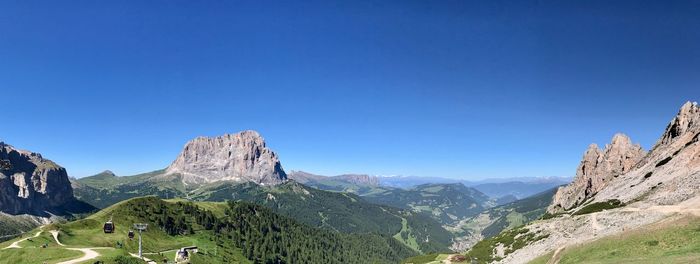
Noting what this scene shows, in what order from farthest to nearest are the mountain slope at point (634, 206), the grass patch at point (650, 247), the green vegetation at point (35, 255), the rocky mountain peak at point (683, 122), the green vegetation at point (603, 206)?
1. the rocky mountain peak at point (683, 122)
2. the green vegetation at point (603, 206)
3. the green vegetation at point (35, 255)
4. the mountain slope at point (634, 206)
5. the grass patch at point (650, 247)

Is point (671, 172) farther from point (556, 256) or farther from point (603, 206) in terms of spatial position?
point (556, 256)

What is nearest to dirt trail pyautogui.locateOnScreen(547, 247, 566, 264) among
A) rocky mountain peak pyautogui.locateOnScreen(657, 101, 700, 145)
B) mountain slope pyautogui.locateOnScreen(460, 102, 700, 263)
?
mountain slope pyautogui.locateOnScreen(460, 102, 700, 263)

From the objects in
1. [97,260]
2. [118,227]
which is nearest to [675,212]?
[97,260]

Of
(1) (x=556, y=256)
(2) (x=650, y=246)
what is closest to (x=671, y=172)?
(1) (x=556, y=256)

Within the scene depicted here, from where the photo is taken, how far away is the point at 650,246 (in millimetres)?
62469

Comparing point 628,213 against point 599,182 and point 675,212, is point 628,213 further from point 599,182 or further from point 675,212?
point 599,182

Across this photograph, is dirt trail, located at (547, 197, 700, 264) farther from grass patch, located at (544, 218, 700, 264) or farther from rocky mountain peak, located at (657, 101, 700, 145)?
rocky mountain peak, located at (657, 101, 700, 145)

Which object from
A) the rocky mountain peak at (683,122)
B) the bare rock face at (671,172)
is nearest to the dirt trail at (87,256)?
the bare rock face at (671,172)

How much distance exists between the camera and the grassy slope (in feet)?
183

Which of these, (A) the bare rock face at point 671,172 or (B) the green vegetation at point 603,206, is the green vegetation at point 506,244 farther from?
(A) the bare rock face at point 671,172

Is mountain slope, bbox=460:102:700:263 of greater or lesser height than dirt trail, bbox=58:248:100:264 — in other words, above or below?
above

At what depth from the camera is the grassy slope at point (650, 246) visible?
55.8 metres

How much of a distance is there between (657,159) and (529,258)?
291ft

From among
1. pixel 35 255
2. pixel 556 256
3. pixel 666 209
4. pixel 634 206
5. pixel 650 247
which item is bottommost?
pixel 35 255
